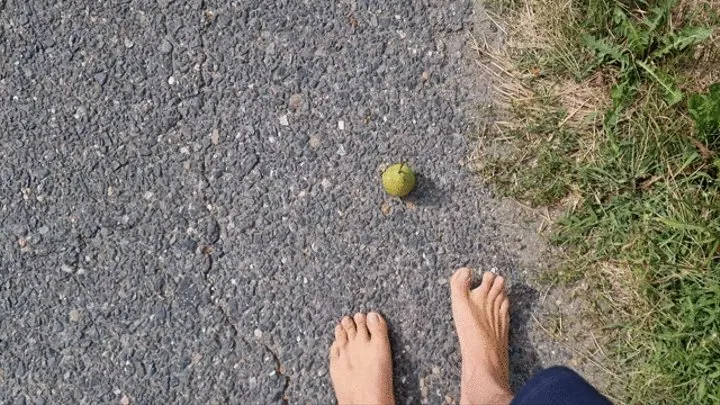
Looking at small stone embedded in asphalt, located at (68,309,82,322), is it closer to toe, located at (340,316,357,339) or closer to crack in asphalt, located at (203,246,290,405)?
crack in asphalt, located at (203,246,290,405)

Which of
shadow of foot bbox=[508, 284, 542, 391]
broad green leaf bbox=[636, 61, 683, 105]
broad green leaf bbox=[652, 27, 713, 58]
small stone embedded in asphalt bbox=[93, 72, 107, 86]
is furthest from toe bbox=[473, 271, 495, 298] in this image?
small stone embedded in asphalt bbox=[93, 72, 107, 86]

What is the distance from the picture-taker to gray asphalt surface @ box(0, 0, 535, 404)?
2.77m

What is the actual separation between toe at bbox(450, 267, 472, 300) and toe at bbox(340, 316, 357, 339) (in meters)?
0.42

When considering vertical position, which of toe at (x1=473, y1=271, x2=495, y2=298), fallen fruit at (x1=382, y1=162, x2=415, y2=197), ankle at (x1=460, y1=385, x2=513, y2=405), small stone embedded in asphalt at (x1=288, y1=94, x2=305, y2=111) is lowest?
ankle at (x1=460, y1=385, x2=513, y2=405)

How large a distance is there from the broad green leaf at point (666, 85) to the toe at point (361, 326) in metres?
1.47

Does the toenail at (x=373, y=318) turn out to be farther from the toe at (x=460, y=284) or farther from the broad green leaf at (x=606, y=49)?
the broad green leaf at (x=606, y=49)

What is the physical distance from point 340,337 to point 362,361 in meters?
0.13

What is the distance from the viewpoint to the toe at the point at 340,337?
2781 millimetres

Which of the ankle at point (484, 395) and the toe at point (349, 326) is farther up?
the toe at point (349, 326)

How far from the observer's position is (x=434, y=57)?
116 inches

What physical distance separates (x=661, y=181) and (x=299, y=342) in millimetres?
1572

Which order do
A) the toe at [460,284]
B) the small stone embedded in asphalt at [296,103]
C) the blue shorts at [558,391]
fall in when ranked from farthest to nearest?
the small stone embedded in asphalt at [296,103] → the toe at [460,284] → the blue shorts at [558,391]

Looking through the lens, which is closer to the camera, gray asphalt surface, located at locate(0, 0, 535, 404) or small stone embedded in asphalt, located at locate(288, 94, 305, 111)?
gray asphalt surface, located at locate(0, 0, 535, 404)

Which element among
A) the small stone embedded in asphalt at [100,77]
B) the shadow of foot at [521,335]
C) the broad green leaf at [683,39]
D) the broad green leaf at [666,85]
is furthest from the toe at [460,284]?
the small stone embedded in asphalt at [100,77]
